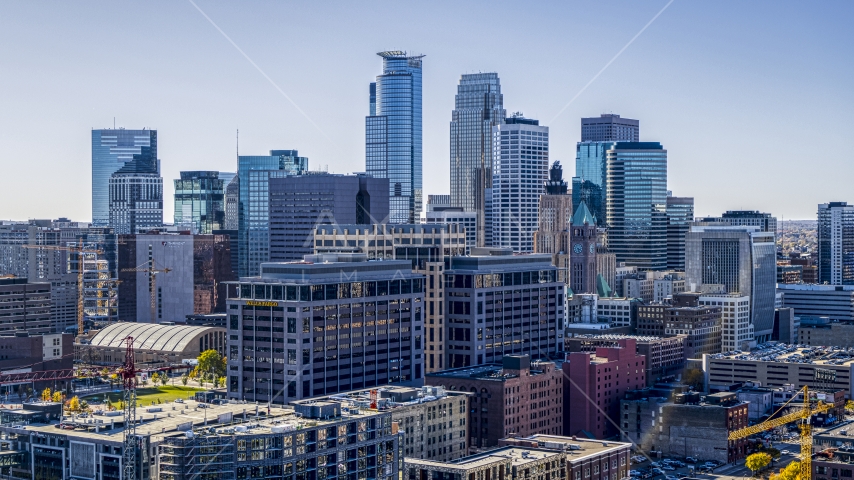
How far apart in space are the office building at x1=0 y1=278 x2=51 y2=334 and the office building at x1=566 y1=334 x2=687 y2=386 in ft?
223

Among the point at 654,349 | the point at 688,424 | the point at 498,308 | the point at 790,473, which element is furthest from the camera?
the point at 654,349

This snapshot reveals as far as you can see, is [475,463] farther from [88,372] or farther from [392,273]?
[88,372]

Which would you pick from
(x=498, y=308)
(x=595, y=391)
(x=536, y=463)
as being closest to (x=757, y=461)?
(x=595, y=391)

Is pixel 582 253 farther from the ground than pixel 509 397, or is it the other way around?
pixel 582 253

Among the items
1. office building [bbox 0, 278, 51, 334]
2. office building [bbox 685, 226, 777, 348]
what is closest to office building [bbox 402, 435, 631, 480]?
office building [bbox 0, 278, 51, 334]

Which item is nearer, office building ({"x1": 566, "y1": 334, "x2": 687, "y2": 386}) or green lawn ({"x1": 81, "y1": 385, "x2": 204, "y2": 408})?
green lawn ({"x1": 81, "y1": 385, "x2": 204, "y2": 408})

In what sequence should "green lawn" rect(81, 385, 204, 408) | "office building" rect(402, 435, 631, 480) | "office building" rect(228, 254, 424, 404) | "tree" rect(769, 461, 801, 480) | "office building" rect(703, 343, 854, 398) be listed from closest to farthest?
"office building" rect(402, 435, 631, 480), "tree" rect(769, 461, 801, 480), "office building" rect(228, 254, 424, 404), "office building" rect(703, 343, 854, 398), "green lawn" rect(81, 385, 204, 408)

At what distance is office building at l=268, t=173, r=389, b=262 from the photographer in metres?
163

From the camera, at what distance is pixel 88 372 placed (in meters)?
150

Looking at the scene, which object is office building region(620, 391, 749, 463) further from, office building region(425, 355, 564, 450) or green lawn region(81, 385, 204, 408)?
green lawn region(81, 385, 204, 408)

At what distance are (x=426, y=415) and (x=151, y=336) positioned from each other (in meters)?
80.7

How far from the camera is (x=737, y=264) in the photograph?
18500cm

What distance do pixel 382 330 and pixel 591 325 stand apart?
59.9 meters

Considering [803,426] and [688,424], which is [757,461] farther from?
[688,424]
